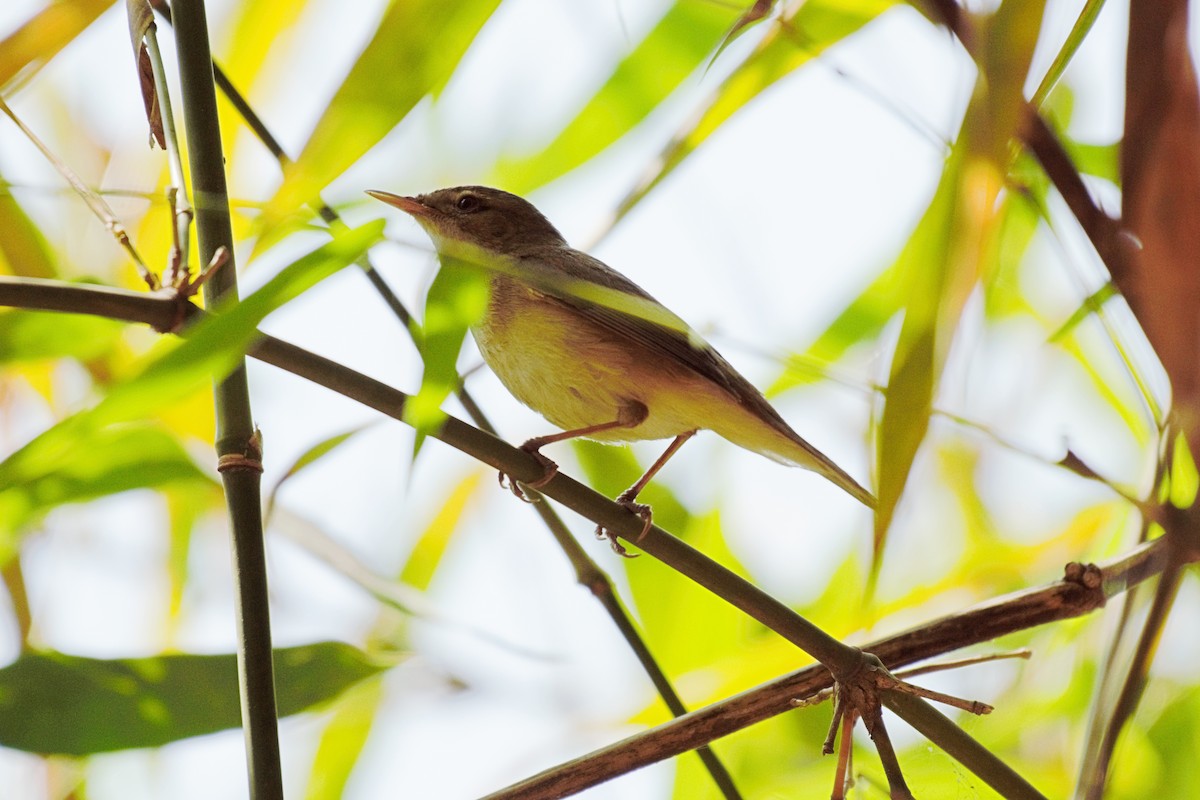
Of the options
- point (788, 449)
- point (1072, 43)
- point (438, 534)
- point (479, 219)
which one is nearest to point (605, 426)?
point (788, 449)

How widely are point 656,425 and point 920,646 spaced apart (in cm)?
154

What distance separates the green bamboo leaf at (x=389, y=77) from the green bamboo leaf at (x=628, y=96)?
30.2 inches

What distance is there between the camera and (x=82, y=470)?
1545 millimetres

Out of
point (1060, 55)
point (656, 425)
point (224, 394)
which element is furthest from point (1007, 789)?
point (656, 425)

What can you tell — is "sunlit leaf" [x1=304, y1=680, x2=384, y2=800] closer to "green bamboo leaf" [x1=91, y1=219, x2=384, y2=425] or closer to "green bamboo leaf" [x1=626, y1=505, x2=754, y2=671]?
"green bamboo leaf" [x1=626, y1=505, x2=754, y2=671]

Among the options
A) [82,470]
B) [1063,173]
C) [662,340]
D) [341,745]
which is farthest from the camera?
[662,340]

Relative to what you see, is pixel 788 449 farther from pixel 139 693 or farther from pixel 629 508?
pixel 139 693

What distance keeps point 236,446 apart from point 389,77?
0.49 metres

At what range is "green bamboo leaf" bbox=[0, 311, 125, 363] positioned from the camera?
4.33ft

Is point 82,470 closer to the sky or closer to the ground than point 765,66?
closer to the ground

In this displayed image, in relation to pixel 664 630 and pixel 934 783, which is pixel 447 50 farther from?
pixel 664 630

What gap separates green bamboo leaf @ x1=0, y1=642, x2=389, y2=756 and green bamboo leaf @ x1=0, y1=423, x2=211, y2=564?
0.20 m

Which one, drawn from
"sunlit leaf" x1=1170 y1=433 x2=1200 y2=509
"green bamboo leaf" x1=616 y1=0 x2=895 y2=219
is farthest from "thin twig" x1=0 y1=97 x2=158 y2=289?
"sunlit leaf" x1=1170 y1=433 x2=1200 y2=509

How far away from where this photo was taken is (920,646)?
129 cm
